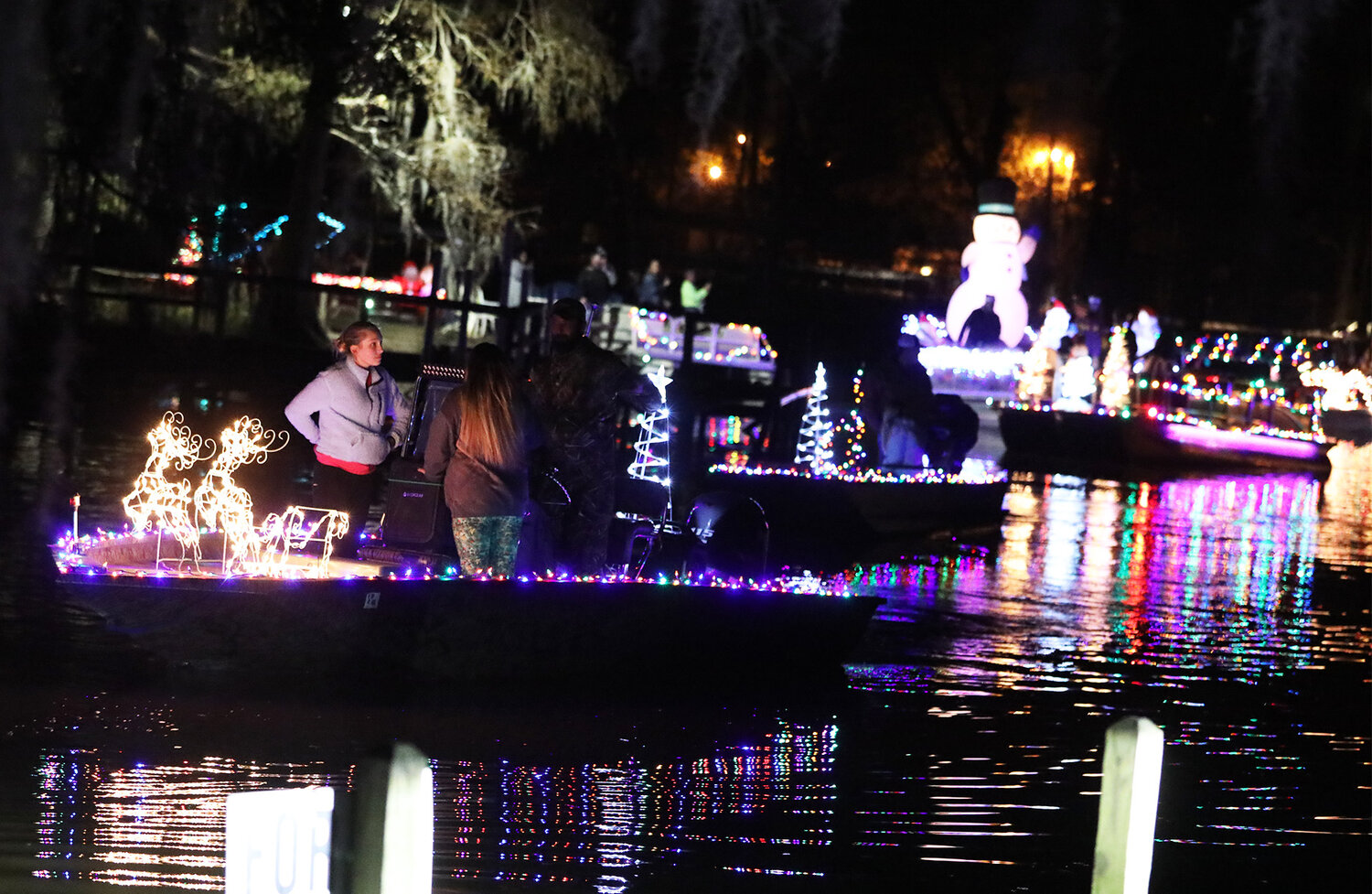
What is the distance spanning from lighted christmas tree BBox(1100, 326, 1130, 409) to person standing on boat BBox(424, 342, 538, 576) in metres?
21.2

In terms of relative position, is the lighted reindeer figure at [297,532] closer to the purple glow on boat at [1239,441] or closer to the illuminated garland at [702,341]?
the illuminated garland at [702,341]

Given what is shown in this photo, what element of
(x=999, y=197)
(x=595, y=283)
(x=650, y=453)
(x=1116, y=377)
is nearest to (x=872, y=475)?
(x=650, y=453)

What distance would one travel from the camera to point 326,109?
27.9 metres

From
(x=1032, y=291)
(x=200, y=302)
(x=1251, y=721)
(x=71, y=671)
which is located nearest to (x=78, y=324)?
(x=200, y=302)

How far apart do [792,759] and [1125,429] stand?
19101mm

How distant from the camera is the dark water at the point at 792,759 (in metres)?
6.90

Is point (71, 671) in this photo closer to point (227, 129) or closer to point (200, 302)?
point (200, 302)

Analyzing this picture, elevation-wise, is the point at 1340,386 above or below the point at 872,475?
above

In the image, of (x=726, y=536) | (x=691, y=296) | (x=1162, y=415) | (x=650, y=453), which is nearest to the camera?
(x=726, y=536)

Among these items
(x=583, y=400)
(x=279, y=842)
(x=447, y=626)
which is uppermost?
(x=583, y=400)

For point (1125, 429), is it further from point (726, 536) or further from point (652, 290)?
point (726, 536)

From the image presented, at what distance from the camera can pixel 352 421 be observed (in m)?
10.0

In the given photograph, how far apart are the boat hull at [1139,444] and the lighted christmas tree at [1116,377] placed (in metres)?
1.94

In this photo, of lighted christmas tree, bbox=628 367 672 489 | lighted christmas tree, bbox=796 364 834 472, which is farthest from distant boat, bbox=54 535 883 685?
lighted christmas tree, bbox=796 364 834 472
